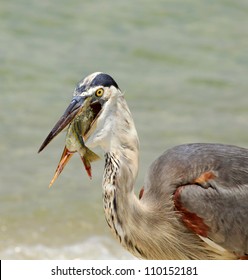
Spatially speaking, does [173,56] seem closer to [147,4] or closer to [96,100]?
[147,4]

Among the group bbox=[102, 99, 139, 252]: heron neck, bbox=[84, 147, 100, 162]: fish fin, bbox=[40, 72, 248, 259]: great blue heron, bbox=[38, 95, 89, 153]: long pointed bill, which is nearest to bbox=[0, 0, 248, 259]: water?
bbox=[40, 72, 248, 259]: great blue heron

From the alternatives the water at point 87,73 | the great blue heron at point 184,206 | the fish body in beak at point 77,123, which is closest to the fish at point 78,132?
the fish body in beak at point 77,123

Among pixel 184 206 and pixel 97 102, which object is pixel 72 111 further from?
pixel 184 206

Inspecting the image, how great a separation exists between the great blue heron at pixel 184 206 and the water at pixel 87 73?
5.82ft

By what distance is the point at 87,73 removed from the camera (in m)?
9.80

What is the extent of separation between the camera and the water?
23.3ft

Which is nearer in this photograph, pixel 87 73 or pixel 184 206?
pixel 184 206

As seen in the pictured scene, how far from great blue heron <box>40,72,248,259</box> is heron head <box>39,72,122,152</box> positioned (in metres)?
0.23

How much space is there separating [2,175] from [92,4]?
14.6 ft

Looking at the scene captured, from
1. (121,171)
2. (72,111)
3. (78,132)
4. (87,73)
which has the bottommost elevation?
(87,73)

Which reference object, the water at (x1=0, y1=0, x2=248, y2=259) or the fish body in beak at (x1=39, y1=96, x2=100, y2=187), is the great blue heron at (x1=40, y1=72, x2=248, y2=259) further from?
the water at (x1=0, y1=0, x2=248, y2=259)

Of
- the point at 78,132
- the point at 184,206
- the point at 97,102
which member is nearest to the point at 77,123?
the point at 78,132

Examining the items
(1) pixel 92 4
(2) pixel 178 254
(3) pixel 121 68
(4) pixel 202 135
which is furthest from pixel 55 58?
(2) pixel 178 254

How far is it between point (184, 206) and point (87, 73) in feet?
16.6
